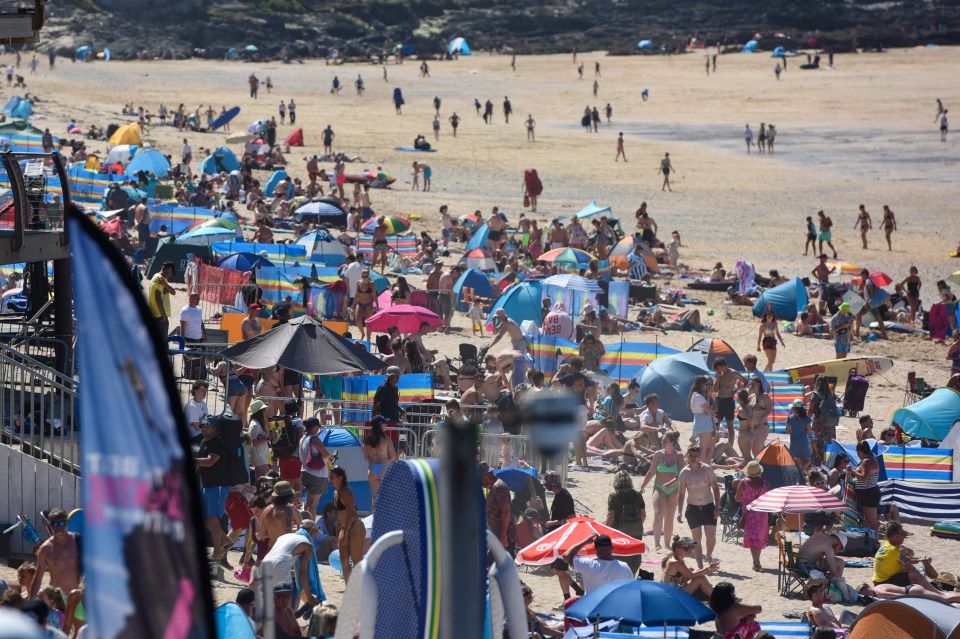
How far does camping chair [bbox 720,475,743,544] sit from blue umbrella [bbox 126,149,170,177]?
871 inches

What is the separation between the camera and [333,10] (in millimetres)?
88438

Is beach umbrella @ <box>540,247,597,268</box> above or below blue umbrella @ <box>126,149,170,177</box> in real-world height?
below

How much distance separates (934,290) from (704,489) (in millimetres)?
16112

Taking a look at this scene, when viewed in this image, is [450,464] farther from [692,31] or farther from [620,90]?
[692,31]

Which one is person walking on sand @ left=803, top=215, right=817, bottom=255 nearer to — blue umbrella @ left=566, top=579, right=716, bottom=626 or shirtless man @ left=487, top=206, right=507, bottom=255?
shirtless man @ left=487, top=206, right=507, bottom=255

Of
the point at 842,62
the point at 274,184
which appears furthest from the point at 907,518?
the point at 842,62

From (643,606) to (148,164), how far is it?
25.5 meters

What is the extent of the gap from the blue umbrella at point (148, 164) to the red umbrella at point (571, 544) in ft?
76.9

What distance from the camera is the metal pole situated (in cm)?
322

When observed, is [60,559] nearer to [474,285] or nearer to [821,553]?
[821,553]

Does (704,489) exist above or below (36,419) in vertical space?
below

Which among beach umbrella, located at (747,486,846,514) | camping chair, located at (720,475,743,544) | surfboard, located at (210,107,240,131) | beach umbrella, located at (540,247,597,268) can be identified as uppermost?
surfboard, located at (210,107,240,131)

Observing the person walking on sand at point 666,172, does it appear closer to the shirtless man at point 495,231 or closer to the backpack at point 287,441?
the shirtless man at point 495,231

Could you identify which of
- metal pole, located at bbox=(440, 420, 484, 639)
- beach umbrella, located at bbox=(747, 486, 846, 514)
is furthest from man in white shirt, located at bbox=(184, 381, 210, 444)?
metal pole, located at bbox=(440, 420, 484, 639)
